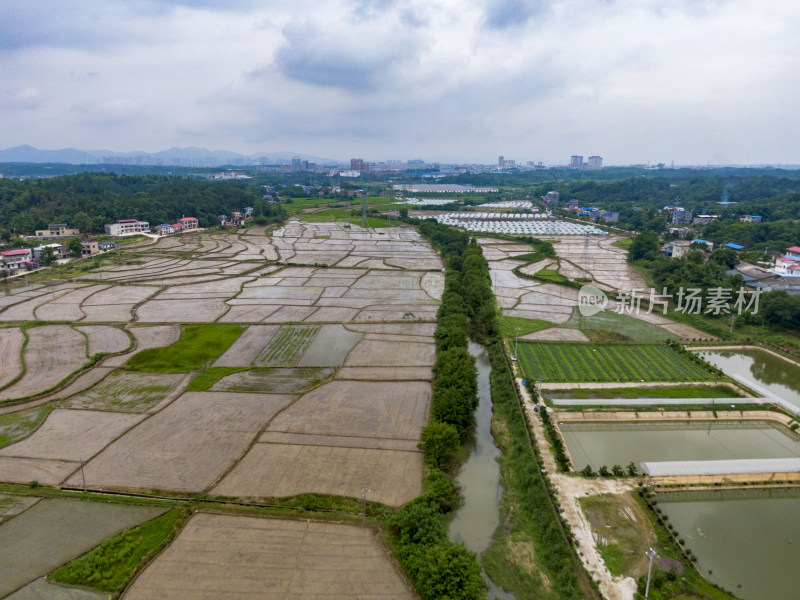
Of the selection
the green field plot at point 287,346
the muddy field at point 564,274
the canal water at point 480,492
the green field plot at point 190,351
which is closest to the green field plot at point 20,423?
the green field plot at point 190,351

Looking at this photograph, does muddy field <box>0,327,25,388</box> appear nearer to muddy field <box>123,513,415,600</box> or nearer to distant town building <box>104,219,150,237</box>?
muddy field <box>123,513,415,600</box>

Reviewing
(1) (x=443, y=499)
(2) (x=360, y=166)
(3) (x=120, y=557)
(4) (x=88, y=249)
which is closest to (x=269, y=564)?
(3) (x=120, y=557)

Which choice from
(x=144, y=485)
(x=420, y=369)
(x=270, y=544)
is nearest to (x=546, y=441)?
(x=420, y=369)

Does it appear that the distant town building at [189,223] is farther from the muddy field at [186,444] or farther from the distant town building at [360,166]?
the distant town building at [360,166]

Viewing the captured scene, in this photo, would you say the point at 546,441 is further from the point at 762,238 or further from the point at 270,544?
the point at 762,238

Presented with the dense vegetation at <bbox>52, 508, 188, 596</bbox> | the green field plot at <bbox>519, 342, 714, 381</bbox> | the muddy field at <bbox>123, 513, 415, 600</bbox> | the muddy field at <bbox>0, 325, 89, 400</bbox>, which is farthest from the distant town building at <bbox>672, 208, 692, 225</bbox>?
the dense vegetation at <bbox>52, 508, 188, 596</bbox>

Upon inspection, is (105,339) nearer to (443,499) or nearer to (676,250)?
(443,499)
